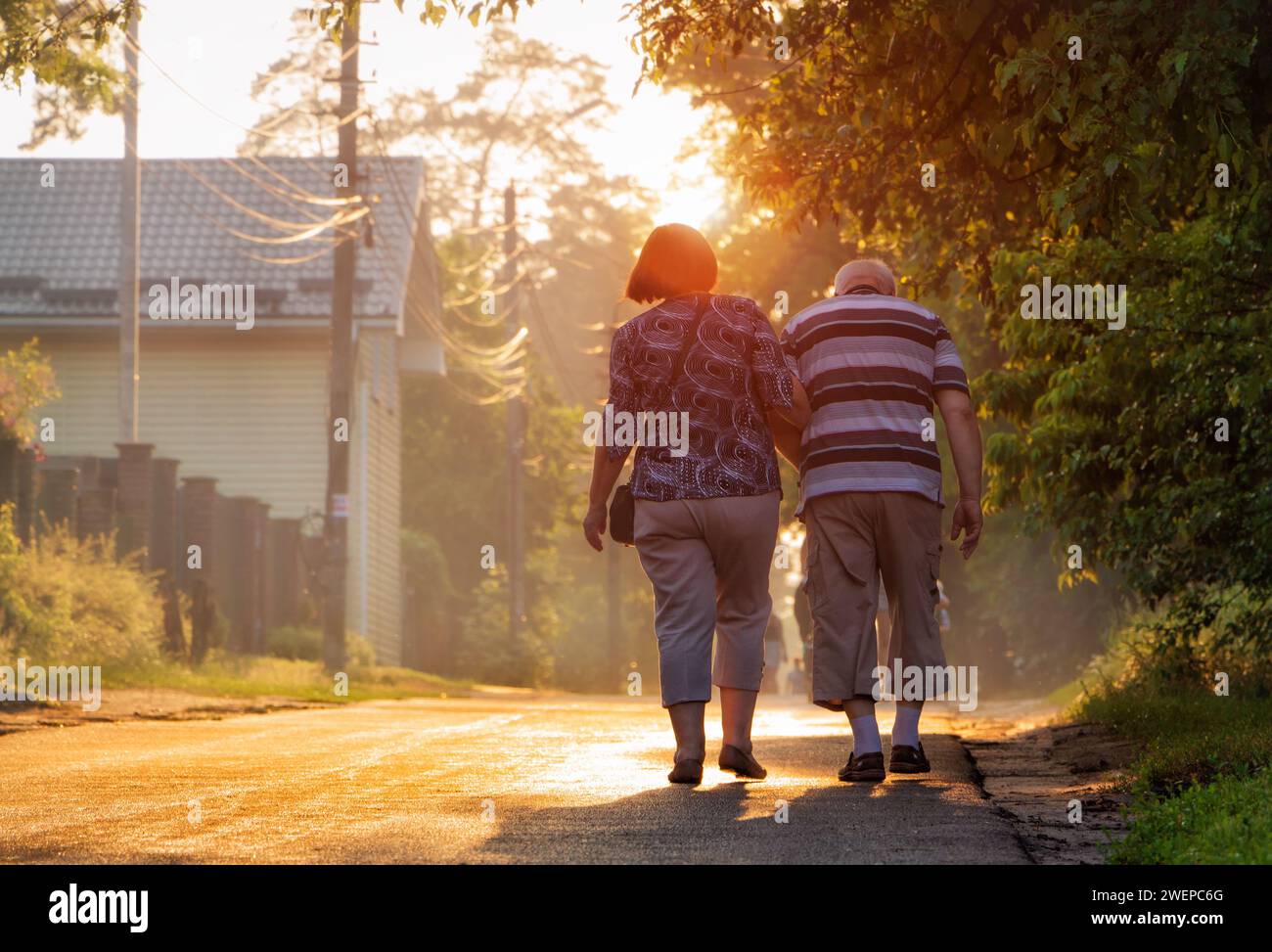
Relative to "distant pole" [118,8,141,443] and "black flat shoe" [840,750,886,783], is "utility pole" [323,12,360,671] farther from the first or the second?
"black flat shoe" [840,750,886,783]

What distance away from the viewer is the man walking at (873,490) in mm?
8086

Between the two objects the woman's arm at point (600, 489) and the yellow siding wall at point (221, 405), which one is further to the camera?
the yellow siding wall at point (221, 405)

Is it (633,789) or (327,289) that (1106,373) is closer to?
(633,789)

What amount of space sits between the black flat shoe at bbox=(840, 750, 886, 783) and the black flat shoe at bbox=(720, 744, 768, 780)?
0.32 metres

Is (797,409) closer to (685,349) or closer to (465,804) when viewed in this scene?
(685,349)

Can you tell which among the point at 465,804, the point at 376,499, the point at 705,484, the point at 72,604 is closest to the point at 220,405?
the point at 376,499

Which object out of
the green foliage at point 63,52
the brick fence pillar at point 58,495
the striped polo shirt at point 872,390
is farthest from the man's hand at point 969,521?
the brick fence pillar at point 58,495

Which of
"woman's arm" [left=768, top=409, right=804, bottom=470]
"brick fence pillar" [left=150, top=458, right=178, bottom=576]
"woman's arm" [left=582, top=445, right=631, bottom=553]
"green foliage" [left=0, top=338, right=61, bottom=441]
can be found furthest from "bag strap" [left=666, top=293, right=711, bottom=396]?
"brick fence pillar" [left=150, top=458, right=178, bottom=576]

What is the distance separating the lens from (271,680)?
22109 mm

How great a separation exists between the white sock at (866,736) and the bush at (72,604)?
35.6 ft

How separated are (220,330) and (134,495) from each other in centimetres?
945

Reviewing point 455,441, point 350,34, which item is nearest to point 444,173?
point 455,441

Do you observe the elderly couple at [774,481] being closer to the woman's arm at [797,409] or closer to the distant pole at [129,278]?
the woman's arm at [797,409]

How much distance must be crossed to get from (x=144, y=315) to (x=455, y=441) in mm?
16281
